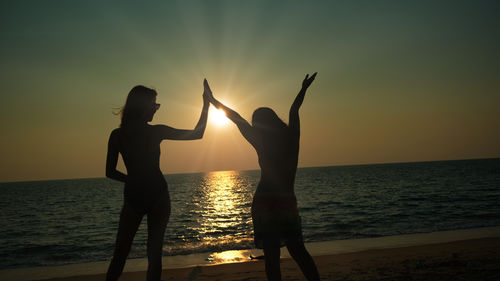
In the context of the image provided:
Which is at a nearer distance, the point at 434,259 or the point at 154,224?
the point at 154,224

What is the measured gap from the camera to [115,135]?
3070 mm

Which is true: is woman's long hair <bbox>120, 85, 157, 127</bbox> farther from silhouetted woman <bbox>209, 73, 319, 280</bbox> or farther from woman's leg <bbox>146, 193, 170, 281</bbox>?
silhouetted woman <bbox>209, 73, 319, 280</bbox>

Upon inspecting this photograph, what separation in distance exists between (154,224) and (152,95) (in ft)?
3.72

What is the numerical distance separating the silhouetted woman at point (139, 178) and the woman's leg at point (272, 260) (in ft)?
2.99

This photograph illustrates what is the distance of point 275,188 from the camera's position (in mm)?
3029

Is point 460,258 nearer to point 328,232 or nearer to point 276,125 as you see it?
point 276,125

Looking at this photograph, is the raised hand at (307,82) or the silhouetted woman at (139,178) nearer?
the silhouetted woman at (139,178)

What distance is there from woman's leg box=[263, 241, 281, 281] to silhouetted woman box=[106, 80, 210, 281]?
0.91m

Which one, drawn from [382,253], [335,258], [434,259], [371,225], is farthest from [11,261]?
[371,225]

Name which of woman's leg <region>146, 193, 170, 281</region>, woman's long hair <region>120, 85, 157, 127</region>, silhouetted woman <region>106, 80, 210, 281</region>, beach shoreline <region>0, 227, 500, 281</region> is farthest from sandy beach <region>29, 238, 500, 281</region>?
woman's long hair <region>120, 85, 157, 127</region>

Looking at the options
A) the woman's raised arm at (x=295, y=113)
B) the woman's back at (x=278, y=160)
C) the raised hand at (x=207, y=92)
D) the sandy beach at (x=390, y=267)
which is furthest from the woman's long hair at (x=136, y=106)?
the sandy beach at (x=390, y=267)

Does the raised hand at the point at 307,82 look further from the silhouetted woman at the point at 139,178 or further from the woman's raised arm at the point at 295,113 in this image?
the silhouetted woman at the point at 139,178

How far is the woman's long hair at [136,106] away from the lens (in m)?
3.11

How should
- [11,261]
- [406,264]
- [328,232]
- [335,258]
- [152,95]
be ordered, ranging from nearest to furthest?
1. [152,95]
2. [406,264]
3. [335,258]
4. [11,261]
5. [328,232]
